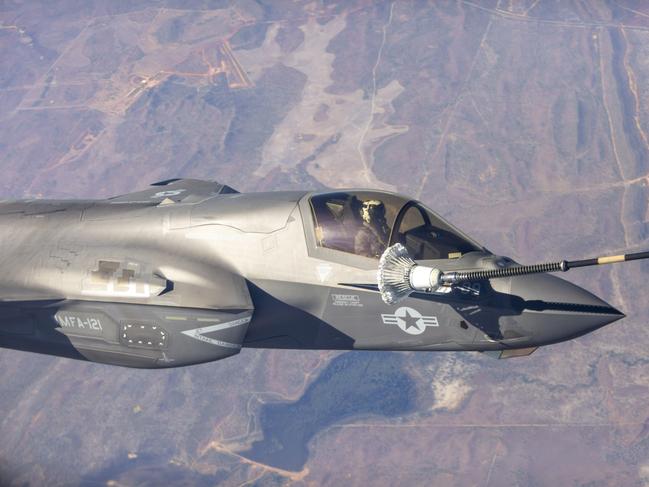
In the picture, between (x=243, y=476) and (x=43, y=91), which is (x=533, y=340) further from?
(x=43, y=91)

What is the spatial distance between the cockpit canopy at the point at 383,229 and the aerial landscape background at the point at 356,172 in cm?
6920

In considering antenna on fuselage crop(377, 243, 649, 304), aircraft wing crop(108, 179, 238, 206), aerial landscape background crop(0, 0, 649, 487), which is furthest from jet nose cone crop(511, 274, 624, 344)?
aerial landscape background crop(0, 0, 649, 487)

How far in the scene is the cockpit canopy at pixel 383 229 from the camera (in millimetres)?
14242

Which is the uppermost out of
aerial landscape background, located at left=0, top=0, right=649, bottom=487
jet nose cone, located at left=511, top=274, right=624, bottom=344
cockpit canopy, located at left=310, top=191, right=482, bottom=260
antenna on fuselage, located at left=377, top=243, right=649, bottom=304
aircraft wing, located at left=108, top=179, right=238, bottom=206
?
antenna on fuselage, located at left=377, top=243, right=649, bottom=304

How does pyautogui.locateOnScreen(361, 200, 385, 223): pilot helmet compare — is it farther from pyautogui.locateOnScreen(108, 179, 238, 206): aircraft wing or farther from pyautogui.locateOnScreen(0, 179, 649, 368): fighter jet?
pyautogui.locateOnScreen(108, 179, 238, 206): aircraft wing

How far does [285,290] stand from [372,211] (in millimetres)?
2382

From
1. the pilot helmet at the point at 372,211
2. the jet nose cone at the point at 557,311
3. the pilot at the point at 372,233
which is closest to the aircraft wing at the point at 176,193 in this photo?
the pilot helmet at the point at 372,211

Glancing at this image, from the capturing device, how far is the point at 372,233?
567 inches

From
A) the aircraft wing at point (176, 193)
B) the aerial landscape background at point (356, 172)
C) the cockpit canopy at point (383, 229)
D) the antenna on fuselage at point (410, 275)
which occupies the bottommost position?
the aerial landscape background at point (356, 172)

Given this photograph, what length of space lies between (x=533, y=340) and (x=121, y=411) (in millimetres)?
79873

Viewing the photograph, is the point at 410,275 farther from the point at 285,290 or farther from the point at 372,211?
the point at 285,290

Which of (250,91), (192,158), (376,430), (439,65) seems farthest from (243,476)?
(439,65)

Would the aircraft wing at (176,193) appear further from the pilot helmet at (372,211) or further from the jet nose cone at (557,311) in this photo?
the jet nose cone at (557,311)

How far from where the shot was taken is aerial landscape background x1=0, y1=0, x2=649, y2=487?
84125mm
